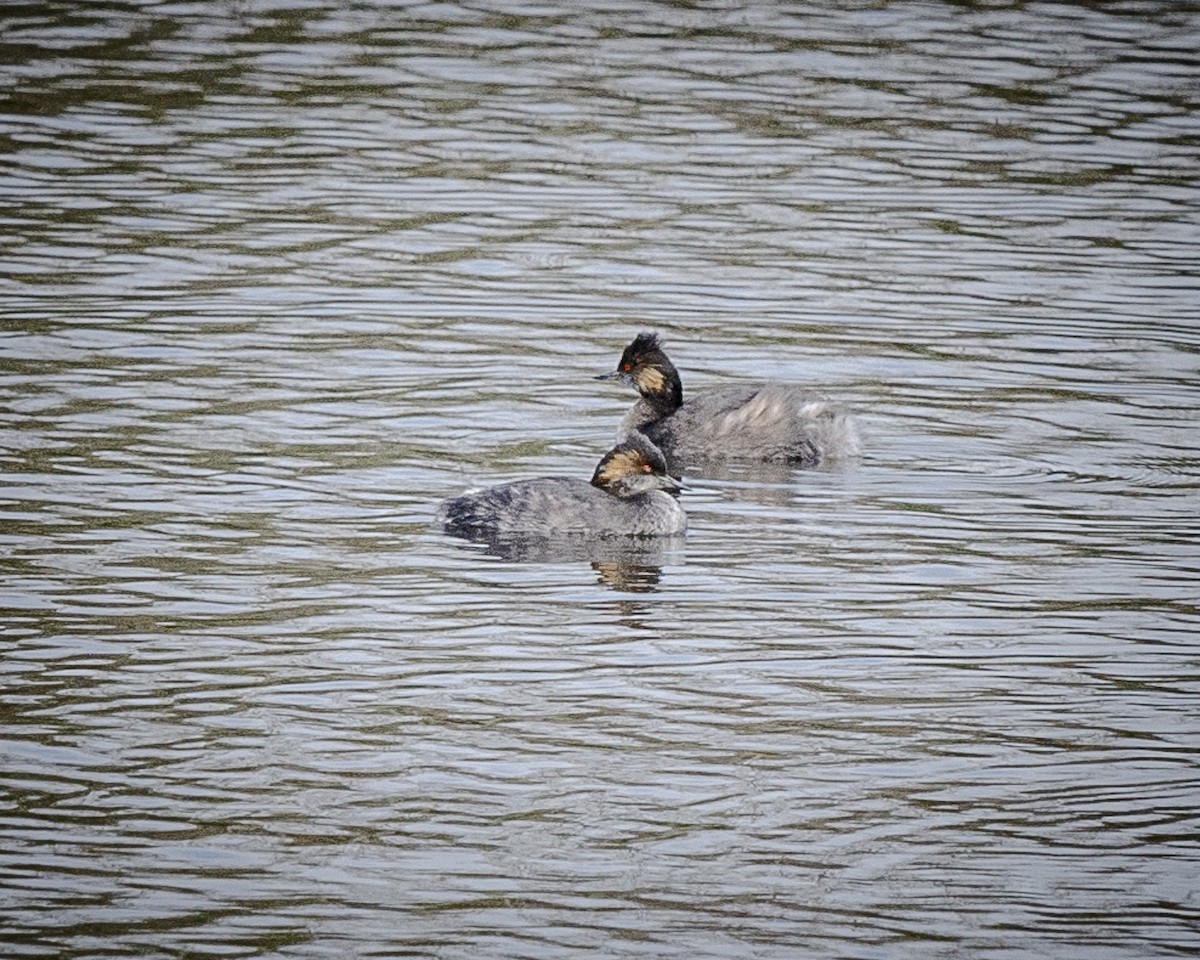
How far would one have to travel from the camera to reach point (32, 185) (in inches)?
680

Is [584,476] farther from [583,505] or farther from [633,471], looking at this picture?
[583,505]

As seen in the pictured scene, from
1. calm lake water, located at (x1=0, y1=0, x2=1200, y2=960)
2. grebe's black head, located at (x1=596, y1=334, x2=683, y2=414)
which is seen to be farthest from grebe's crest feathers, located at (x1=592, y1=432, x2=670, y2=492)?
grebe's black head, located at (x1=596, y1=334, x2=683, y2=414)

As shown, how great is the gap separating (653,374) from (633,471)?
1.89 metres

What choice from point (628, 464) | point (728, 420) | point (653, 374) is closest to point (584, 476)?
point (628, 464)

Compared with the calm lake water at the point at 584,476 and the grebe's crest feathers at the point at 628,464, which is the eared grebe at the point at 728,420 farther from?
the grebe's crest feathers at the point at 628,464

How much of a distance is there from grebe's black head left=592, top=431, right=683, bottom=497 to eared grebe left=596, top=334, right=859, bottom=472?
1023 mm

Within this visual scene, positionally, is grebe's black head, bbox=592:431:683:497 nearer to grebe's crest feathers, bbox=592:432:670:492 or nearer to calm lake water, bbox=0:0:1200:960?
grebe's crest feathers, bbox=592:432:670:492

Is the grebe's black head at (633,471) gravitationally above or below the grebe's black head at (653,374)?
below

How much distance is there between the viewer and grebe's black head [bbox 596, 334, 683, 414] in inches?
498

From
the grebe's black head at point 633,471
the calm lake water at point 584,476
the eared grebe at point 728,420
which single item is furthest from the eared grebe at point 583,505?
the eared grebe at point 728,420

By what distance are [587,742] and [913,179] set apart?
1135 centimetres

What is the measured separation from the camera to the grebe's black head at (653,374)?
41.5ft

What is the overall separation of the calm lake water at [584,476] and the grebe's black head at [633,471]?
34 centimetres

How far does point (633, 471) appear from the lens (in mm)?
10836
